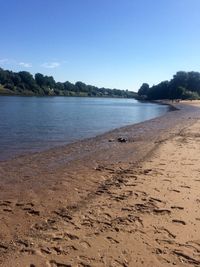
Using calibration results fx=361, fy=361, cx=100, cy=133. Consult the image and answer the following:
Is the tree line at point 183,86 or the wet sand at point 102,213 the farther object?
the tree line at point 183,86

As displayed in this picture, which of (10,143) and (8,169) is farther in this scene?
(10,143)

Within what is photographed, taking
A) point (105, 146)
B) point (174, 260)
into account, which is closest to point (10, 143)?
point (105, 146)

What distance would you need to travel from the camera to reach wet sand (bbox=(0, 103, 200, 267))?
607 centimetres

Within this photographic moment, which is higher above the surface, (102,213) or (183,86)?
(183,86)

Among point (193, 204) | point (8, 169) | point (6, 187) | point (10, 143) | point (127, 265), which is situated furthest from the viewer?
point (10, 143)

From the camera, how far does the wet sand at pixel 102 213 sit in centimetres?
607

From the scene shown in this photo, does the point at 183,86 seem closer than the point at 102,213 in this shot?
No

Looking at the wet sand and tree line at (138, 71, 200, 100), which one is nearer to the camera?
the wet sand

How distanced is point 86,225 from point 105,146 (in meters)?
13.0

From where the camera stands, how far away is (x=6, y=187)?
422 inches

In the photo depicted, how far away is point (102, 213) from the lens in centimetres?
802

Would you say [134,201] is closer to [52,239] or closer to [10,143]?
[52,239]

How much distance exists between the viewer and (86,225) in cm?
730

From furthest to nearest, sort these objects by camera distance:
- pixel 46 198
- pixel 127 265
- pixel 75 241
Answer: pixel 46 198, pixel 75 241, pixel 127 265
